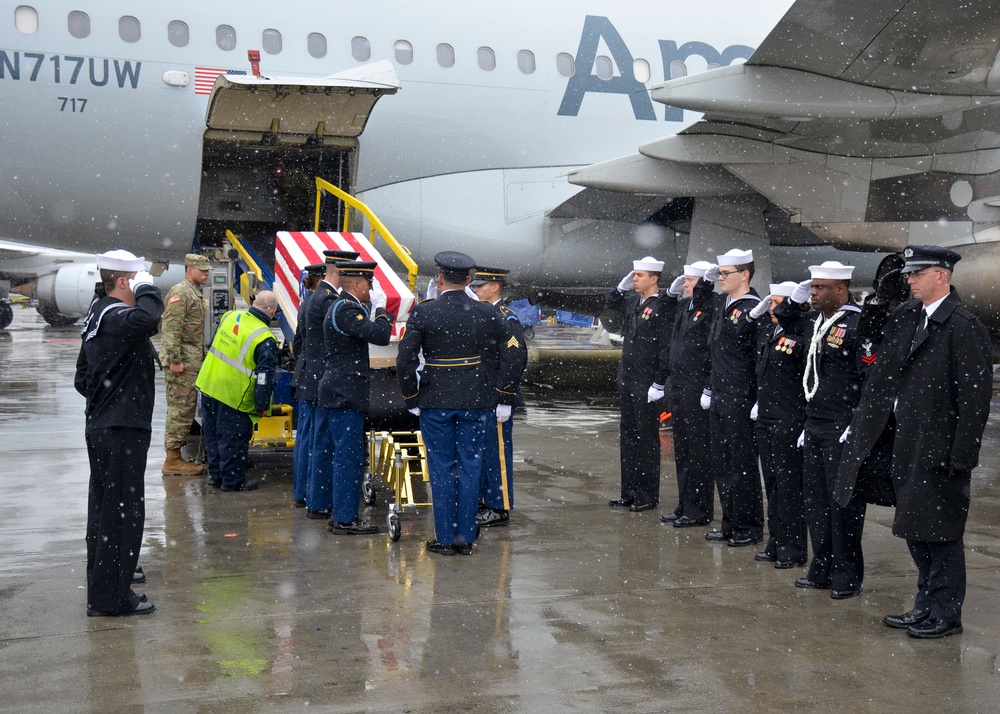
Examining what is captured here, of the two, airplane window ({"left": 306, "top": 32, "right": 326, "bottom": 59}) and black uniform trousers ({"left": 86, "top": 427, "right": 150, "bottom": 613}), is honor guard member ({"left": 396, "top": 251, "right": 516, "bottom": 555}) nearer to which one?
black uniform trousers ({"left": 86, "top": 427, "right": 150, "bottom": 613})

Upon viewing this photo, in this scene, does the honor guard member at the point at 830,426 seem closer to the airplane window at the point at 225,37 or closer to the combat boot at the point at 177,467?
the combat boot at the point at 177,467

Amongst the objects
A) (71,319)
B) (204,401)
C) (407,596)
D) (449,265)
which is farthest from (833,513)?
(71,319)

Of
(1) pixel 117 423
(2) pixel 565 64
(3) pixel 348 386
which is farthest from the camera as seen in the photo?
(2) pixel 565 64

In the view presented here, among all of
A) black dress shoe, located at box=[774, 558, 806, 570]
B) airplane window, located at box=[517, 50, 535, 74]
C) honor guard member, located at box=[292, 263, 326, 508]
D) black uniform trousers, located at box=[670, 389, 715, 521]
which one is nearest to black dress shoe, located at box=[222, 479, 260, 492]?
honor guard member, located at box=[292, 263, 326, 508]

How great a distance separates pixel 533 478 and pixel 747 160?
3.74m

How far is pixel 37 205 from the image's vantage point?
10.0m

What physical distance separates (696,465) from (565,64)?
5.89 meters

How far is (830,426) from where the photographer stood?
5.20 meters

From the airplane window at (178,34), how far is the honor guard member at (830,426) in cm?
665

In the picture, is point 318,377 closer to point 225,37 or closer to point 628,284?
point 628,284

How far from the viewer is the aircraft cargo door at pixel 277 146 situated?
899 centimetres

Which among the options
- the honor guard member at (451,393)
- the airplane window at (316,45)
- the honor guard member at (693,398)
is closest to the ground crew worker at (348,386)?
the honor guard member at (451,393)

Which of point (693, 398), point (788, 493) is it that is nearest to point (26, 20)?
point (693, 398)

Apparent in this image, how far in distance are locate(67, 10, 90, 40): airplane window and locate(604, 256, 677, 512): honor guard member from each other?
18.2 feet
